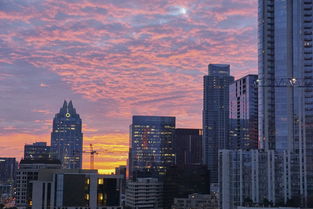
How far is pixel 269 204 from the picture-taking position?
197m

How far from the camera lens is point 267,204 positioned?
200m

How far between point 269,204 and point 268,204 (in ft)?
3.79

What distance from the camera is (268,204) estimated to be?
650 feet

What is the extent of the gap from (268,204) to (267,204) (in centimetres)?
140

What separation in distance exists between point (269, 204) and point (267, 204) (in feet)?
8.40
